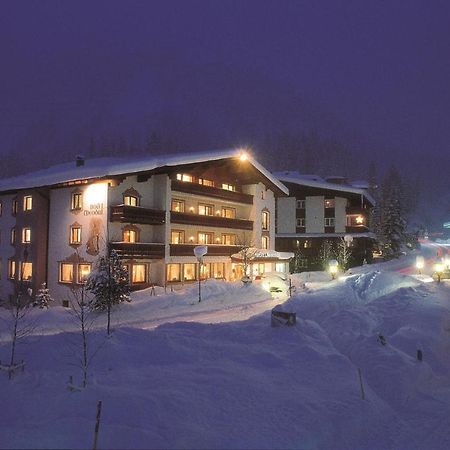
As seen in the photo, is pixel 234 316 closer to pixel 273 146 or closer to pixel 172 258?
pixel 172 258

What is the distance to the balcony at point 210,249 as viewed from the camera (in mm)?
35500

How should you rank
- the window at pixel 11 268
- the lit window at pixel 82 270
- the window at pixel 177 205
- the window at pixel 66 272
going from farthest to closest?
the window at pixel 177 205 → the window at pixel 11 268 → the window at pixel 66 272 → the lit window at pixel 82 270

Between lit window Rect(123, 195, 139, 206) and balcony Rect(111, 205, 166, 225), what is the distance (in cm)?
115

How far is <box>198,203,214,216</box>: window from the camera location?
133ft

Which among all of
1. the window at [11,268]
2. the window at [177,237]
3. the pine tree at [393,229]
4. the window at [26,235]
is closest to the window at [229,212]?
the window at [177,237]

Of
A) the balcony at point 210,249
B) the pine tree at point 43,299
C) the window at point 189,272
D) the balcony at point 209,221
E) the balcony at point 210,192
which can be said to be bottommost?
the pine tree at point 43,299

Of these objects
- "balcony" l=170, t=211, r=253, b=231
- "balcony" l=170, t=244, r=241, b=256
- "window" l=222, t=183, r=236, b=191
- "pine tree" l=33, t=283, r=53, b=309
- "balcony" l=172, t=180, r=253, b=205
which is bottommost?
"pine tree" l=33, t=283, r=53, b=309

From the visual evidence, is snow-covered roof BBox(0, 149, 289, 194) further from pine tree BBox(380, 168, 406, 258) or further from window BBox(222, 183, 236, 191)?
pine tree BBox(380, 168, 406, 258)

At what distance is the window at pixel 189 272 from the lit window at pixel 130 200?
23.5 ft

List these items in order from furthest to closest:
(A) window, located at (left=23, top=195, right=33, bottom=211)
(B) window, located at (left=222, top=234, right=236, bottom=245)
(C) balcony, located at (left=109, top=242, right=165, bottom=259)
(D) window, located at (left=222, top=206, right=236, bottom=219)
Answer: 1. (D) window, located at (left=222, top=206, right=236, bottom=219)
2. (B) window, located at (left=222, top=234, right=236, bottom=245)
3. (A) window, located at (left=23, top=195, right=33, bottom=211)
4. (C) balcony, located at (left=109, top=242, right=165, bottom=259)

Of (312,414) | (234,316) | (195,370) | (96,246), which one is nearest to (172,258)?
(96,246)

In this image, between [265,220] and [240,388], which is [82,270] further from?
[240,388]

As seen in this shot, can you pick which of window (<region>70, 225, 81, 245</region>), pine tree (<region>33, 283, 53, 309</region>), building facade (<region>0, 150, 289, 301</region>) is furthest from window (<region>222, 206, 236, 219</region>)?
pine tree (<region>33, 283, 53, 309</region>)

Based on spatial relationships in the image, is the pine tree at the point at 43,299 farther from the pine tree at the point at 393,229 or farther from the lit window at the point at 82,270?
the pine tree at the point at 393,229
